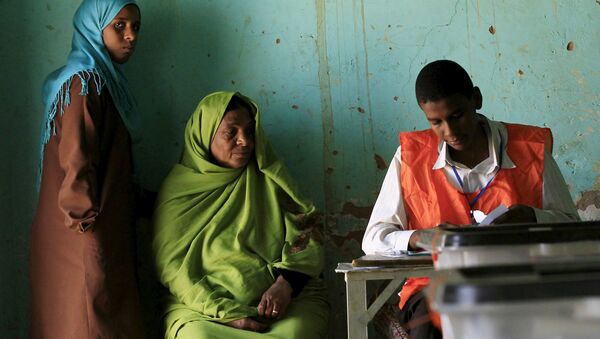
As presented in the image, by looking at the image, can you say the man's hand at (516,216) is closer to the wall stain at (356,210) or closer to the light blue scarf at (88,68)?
the wall stain at (356,210)

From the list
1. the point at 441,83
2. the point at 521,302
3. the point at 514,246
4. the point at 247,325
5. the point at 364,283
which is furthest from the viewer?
the point at 247,325

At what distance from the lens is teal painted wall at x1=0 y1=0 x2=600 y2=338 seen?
3889 mm

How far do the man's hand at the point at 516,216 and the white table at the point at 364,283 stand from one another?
0.92 feet

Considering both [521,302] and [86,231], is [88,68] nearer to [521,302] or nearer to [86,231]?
[86,231]

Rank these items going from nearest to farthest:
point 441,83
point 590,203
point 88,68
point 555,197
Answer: point 441,83
point 555,197
point 88,68
point 590,203

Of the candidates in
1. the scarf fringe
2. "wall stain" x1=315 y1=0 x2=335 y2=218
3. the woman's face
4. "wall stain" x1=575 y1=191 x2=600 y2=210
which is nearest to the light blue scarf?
the scarf fringe

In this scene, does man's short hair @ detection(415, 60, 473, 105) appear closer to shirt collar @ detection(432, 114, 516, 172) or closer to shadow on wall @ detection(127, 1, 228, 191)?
shirt collar @ detection(432, 114, 516, 172)

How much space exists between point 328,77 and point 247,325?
1.35 m

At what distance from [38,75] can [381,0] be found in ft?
5.73

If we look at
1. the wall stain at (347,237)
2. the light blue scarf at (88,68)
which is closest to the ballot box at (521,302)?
the light blue scarf at (88,68)

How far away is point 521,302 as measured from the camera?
3.38ft

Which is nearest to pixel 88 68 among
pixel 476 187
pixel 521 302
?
pixel 476 187

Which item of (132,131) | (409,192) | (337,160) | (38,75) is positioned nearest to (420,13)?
(337,160)

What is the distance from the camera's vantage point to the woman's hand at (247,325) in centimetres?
324
